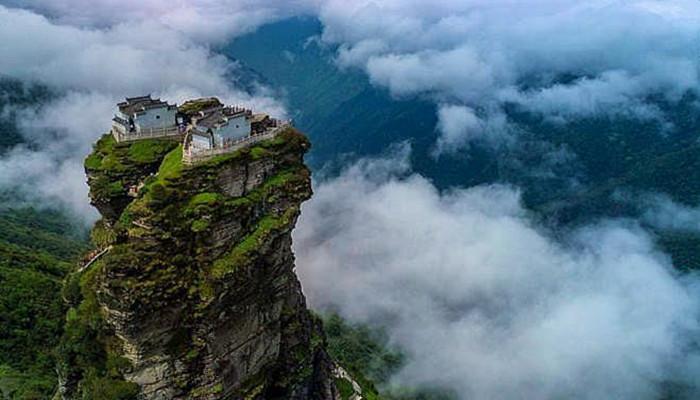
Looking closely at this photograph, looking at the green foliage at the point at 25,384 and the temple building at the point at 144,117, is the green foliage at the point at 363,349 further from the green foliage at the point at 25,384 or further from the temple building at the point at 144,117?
the temple building at the point at 144,117

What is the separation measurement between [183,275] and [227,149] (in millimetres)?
10145

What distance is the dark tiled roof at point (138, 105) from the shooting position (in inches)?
2197

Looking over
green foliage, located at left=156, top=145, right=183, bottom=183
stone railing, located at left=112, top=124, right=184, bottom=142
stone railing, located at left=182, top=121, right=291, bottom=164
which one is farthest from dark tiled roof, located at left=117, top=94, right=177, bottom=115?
stone railing, located at left=182, top=121, right=291, bottom=164

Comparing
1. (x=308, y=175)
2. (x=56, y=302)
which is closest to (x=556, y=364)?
(x=56, y=302)

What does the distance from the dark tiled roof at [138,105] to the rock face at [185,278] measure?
3.03 m

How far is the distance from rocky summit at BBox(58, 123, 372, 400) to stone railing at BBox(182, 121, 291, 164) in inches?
21.9

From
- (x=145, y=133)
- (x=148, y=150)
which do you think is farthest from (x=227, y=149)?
(x=145, y=133)

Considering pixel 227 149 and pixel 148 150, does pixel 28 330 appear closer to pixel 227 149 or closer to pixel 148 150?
pixel 148 150

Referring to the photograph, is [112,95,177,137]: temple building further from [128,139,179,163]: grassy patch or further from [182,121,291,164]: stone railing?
[182,121,291,164]: stone railing

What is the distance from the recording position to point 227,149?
50031mm

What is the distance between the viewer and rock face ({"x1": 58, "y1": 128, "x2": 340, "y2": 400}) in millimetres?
45438

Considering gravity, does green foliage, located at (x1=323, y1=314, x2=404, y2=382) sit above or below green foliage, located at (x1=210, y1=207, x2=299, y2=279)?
above

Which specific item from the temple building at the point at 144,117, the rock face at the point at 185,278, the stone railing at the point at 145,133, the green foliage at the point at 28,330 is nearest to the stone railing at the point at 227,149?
the rock face at the point at 185,278

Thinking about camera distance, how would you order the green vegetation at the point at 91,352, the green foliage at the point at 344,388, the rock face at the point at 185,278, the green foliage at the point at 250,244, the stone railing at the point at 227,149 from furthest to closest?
1. the green foliage at the point at 344,388
2. the stone railing at the point at 227,149
3. the green foliage at the point at 250,244
4. the green vegetation at the point at 91,352
5. the rock face at the point at 185,278
